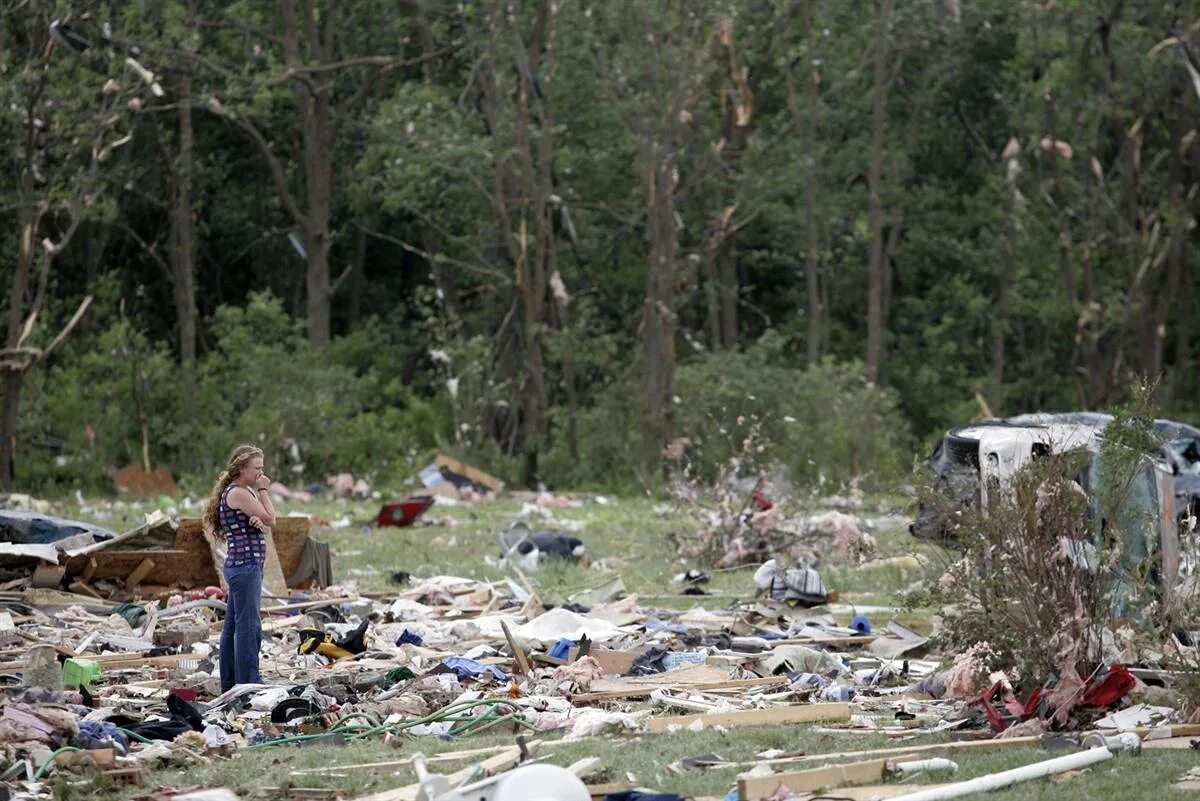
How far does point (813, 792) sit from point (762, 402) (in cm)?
2200

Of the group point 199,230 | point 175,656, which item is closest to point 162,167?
point 199,230

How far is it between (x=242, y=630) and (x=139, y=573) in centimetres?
454

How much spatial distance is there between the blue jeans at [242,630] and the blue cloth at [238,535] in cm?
5

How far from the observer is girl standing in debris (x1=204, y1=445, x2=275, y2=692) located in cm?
1052

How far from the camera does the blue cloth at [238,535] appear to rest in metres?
10.5

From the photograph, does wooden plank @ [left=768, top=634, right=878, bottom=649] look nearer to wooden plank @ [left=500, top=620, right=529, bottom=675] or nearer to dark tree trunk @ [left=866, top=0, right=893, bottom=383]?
wooden plank @ [left=500, top=620, right=529, bottom=675]

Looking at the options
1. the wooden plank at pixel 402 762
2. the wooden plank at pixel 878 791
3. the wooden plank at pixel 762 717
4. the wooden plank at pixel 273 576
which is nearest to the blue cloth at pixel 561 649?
the wooden plank at pixel 762 717

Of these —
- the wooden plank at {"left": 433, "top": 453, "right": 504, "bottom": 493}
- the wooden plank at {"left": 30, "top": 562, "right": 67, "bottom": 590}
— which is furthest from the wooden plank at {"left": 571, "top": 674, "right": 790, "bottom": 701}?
the wooden plank at {"left": 433, "top": 453, "right": 504, "bottom": 493}

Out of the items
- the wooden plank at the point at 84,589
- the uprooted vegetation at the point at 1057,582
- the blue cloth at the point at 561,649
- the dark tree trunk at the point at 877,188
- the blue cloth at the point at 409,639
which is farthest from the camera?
the dark tree trunk at the point at 877,188

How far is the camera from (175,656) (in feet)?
39.1

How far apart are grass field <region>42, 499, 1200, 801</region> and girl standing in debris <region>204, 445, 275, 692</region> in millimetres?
1586

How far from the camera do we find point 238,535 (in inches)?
414

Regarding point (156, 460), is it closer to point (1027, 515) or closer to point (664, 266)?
point (664, 266)

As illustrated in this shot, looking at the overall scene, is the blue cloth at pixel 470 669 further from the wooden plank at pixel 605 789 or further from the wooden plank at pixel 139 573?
the wooden plank at pixel 139 573
